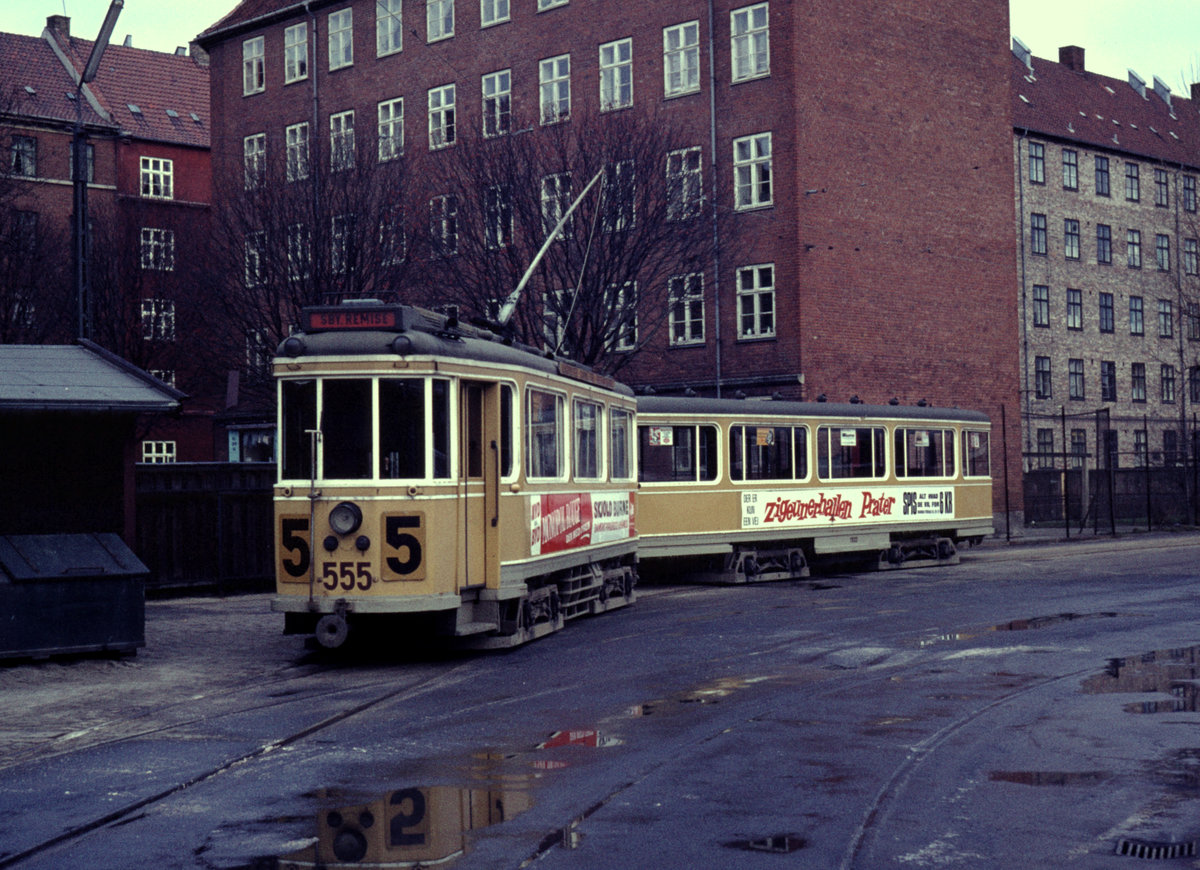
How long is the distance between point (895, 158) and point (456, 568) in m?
28.2

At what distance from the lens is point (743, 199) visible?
3825 centimetres

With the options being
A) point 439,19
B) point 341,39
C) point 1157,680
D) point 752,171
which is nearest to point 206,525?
point 1157,680

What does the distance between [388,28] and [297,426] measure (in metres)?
35.0

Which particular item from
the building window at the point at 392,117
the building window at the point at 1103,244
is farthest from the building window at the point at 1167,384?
the building window at the point at 392,117

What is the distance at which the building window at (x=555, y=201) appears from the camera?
30831 millimetres

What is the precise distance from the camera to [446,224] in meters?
33.7

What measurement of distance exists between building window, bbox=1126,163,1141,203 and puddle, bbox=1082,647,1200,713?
50.2 m

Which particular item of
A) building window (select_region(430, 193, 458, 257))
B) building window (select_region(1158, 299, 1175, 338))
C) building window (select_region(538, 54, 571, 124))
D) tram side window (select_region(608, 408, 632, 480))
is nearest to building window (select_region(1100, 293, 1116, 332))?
building window (select_region(1158, 299, 1175, 338))

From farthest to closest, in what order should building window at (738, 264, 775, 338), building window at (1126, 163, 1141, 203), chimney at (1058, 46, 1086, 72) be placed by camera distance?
chimney at (1058, 46, 1086, 72), building window at (1126, 163, 1141, 203), building window at (738, 264, 775, 338)

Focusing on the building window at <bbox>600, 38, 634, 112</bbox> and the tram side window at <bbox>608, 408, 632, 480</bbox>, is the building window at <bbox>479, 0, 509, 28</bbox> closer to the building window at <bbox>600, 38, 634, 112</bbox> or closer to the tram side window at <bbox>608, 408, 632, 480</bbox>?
the building window at <bbox>600, 38, 634, 112</bbox>

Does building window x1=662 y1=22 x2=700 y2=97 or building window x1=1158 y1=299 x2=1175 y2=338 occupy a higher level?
building window x1=662 y1=22 x2=700 y2=97

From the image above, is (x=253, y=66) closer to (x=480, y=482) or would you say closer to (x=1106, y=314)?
(x=1106, y=314)

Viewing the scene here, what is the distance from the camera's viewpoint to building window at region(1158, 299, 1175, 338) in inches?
2461

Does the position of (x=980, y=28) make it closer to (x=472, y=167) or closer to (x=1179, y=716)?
(x=472, y=167)
